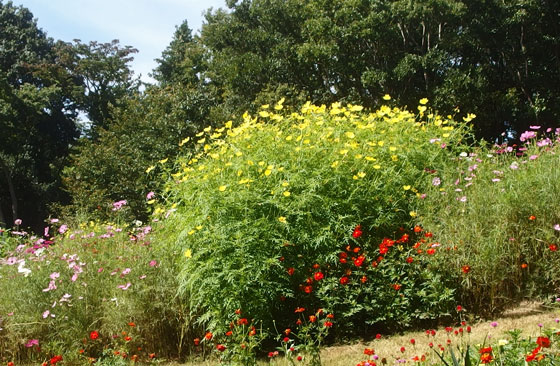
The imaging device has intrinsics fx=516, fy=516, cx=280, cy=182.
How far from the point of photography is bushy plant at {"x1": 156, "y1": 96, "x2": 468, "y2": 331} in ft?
14.4

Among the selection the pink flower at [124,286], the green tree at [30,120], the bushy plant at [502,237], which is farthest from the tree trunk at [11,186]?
the bushy plant at [502,237]

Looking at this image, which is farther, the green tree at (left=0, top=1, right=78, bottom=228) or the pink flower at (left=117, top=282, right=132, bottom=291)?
the green tree at (left=0, top=1, right=78, bottom=228)

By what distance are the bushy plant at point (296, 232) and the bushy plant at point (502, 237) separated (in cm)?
31

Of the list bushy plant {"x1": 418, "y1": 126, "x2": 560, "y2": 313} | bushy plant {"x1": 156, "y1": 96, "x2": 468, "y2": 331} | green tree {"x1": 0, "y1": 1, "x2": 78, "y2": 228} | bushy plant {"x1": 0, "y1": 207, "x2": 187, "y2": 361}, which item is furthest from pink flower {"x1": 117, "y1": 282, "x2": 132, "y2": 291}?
green tree {"x1": 0, "y1": 1, "x2": 78, "y2": 228}

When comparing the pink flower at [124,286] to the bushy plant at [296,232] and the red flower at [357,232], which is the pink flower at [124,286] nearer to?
the bushy plant at [296,232]

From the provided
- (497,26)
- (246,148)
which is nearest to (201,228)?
(246,148)

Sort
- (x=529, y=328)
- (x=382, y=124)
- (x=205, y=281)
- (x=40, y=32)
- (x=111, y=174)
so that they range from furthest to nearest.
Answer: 1. (x=40, y=32)
2. (x=111, y=174)
3. (x=382, y=124)
4. (x=205, y=281)
5. (x=529, y=328)

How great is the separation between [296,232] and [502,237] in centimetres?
184

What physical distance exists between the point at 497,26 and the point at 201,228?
1588 cm

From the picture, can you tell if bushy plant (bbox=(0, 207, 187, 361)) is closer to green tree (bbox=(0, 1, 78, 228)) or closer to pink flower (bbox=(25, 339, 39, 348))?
pink flower (bbox=(25, 339, 39, 348))

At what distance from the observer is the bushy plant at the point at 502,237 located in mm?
4539

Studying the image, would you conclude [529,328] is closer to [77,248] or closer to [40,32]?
[77,248]

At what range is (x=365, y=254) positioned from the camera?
473 cm

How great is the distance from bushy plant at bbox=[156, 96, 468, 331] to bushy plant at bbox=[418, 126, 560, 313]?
0.31m
